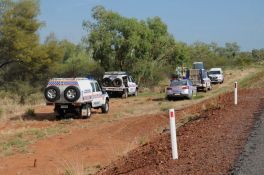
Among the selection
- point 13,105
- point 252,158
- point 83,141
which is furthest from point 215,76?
point 252,158

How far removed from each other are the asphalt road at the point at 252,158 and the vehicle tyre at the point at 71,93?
1292cm

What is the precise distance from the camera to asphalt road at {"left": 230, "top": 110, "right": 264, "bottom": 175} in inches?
311

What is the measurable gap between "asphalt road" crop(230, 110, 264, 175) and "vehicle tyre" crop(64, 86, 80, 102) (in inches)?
508

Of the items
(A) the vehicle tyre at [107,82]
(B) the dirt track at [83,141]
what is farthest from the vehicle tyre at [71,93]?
(A) the vehicle tyre at [107,82]

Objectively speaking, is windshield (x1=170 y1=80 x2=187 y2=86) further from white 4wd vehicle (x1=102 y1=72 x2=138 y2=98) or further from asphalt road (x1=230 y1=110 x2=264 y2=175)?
asphalt road (x1=230 y1=110 x2=264 y2=175)

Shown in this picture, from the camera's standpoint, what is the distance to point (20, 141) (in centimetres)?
1772

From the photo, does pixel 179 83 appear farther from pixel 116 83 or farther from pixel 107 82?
pixel 107 82

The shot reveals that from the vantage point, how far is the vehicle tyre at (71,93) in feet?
78.4

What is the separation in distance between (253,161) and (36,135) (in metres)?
12.1

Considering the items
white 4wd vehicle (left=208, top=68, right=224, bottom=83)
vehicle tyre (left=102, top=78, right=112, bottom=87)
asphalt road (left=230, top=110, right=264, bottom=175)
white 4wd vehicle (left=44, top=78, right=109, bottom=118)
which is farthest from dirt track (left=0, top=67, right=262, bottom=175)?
white 4wd vehicle (left=208, top=68, right=224, bottom=83)

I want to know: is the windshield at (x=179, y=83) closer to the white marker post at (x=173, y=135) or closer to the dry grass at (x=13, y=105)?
the dry grass at (x=13, y=105)

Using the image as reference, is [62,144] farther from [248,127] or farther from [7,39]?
[7,39]

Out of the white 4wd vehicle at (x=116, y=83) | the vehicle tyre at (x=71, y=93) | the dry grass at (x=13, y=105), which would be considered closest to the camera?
the vehicle tyre at (x=71, y=93)

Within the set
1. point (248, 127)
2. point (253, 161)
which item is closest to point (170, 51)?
point (248, 127)
